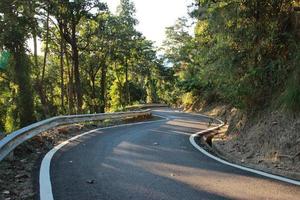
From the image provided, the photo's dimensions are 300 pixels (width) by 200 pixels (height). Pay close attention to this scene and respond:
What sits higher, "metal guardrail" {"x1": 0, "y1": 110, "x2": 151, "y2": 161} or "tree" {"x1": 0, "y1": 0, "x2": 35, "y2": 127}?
"tree" {"x1": 0, "y1": 0, "x2": 35, "y2": 127}

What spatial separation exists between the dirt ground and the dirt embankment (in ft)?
14.6

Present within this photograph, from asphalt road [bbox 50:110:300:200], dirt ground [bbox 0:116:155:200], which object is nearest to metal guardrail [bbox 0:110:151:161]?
dirt ground [bbox 0:116:155:200]

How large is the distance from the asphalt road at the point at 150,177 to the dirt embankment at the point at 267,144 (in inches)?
35.6

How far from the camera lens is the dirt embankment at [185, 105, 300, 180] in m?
8.40

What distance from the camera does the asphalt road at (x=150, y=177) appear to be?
6.03 meters

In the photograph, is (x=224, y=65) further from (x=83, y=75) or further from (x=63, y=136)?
(x=83, y=75)

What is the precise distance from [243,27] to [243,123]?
2.84 meters

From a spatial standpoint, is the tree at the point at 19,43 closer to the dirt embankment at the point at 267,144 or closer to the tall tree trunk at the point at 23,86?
the tall tree trunk at the point at 23,86

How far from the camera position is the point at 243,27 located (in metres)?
11.8

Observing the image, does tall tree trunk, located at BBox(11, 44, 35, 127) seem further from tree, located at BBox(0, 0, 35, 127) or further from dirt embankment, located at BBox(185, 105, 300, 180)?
dirt embankment, located at BBox(185, 105, 300, 180)

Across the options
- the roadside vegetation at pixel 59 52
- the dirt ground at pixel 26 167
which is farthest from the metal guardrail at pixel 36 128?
the roadside vegetation at pixel 59 52

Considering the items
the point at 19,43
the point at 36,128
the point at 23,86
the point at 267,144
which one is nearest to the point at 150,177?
the point at 267,144

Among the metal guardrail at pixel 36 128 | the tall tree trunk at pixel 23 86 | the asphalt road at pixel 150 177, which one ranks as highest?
the tall tree trunk at pixel 23 86

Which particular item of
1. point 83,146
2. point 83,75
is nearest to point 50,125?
point 83,146
